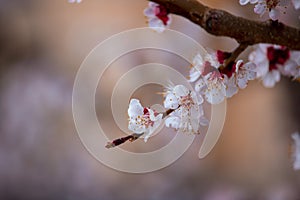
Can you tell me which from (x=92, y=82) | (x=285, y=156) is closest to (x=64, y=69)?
(x=92, y=82)

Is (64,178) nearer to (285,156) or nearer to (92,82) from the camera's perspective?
(92,82)

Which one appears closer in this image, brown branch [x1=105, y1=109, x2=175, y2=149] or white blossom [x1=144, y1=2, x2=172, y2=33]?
brown branch [x1=105, y1=109, x2=175, y2=149]

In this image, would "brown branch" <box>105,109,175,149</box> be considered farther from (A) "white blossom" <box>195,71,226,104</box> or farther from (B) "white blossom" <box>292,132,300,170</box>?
(B) "white blossom" <box>292,132,300,170</box>

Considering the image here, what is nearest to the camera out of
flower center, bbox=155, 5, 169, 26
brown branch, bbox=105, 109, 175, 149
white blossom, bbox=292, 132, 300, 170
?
brown branch, bbox=105, 109, 175, 149

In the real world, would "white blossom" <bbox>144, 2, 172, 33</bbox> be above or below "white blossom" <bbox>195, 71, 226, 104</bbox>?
above

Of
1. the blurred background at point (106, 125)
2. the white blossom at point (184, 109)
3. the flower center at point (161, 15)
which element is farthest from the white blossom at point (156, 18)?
the blurred background at point (106, 125)

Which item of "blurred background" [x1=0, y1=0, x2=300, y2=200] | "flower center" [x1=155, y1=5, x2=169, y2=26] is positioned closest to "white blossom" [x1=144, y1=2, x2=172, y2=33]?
"flower center" [x1=155, y1=5, x2=169, y2=26]

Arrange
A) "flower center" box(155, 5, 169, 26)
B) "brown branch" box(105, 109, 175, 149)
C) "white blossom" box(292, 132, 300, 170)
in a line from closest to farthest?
"brown branch" box(105, 109, 175, 149)
"flower center" box(155, 5, 169, 26)
"white blossom" box(292, 132, 300, 170)
